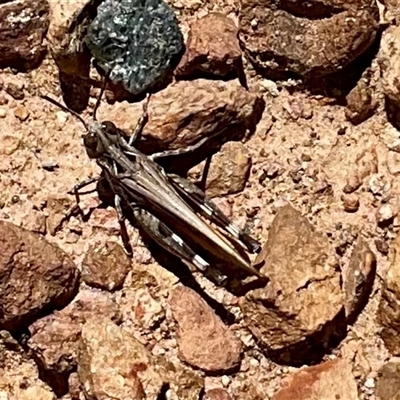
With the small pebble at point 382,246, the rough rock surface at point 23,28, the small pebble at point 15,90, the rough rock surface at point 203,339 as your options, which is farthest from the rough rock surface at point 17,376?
the small pebble at point 382,246

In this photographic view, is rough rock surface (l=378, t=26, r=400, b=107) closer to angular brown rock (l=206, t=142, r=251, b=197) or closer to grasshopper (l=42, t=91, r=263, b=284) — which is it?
angular brown rock (l=206, t=142, r=251, b=197)

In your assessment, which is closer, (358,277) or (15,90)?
(358,277)

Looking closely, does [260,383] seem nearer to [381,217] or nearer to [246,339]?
[246,339]

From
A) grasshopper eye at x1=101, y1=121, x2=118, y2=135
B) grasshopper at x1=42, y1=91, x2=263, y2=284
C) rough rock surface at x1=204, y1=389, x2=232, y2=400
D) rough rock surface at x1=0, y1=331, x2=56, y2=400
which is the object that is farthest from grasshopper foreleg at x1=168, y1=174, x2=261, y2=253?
rough rock surface at x1=0, y1=331, x2=56, y2=400

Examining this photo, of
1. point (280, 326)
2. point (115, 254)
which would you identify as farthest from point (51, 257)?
point (280, 326)

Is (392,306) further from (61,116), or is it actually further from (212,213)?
(61,116)

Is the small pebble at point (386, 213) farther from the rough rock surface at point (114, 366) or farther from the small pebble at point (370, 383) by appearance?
the rough rock surface at point (114, 366)

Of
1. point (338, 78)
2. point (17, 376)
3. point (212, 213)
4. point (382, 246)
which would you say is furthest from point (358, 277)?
point (17, 376)
